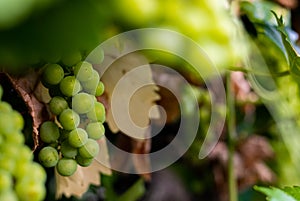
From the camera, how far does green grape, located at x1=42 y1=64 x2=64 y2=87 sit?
0.34m

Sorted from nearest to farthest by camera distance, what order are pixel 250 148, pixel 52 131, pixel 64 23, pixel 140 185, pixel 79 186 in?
pixel 64 23 < pixel 52 131 < pixel 79 186 < pixel 140 185 < pixel 250 148

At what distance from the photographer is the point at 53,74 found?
34 centimetres

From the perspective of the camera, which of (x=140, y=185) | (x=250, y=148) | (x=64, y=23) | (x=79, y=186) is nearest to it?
(x=64, y=23)

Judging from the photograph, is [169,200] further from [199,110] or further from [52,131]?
[52,131]

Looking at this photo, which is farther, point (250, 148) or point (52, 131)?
point (250, 148)

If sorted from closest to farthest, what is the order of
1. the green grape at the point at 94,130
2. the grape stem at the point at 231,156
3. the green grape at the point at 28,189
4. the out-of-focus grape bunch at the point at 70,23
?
the out-of-focus grape bunch at the point at 70,23 → the green grape at the point at 28,189 → the green grape at the point at 94,130 → the grape stem at the point at 231,156

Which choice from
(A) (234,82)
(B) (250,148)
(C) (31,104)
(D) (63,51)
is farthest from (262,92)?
(D) (63,51)

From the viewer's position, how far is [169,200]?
0.90 m

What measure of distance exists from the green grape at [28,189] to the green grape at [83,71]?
98 millimetres

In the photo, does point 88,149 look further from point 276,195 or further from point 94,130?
point 276,195

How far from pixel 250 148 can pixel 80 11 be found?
0.74 metres

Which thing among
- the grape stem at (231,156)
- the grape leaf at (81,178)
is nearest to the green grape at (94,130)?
the grape leaf at (81,178)

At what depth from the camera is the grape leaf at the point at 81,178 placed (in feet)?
1.50

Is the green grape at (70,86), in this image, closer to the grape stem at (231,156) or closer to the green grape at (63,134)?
the green grape at (63,134)
